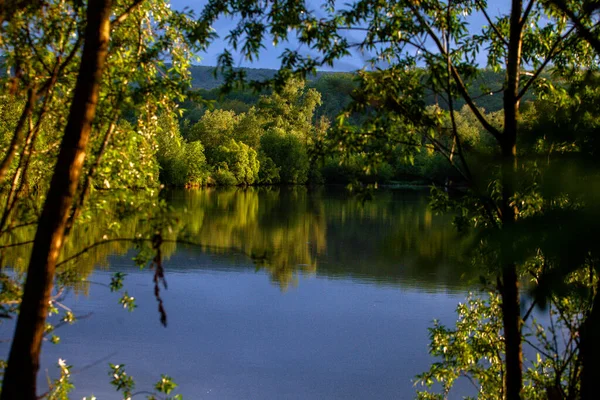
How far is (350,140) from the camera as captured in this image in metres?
4.41

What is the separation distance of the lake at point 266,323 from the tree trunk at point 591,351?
1733mm

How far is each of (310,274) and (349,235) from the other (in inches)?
310

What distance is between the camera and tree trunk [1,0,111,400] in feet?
9.34

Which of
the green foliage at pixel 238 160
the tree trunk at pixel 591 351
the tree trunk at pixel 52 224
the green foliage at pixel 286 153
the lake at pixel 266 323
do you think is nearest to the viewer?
the tree trunk at pixel 591 351

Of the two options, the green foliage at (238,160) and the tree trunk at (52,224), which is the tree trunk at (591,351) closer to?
the tree trunk at (52,224)

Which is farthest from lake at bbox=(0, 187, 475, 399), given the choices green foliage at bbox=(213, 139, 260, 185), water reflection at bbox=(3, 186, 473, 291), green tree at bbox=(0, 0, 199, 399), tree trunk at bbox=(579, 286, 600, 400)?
green foliage at bbox=(213, 139, 260, 185)


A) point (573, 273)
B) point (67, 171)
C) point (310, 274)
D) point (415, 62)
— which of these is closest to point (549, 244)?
point (573, 273)

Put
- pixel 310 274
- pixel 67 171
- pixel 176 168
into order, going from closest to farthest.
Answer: pixel 67 171, pixel 310 274, pixel 176 168

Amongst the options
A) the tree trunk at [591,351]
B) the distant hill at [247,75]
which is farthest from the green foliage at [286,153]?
the tree trunk at [591,351]

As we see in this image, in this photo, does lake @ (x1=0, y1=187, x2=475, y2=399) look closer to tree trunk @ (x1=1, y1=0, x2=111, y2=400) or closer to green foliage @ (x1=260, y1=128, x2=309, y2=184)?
tree trunk @ (x1=1, y1=0, x2=111, y2=400)

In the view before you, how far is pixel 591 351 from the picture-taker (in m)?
1.36

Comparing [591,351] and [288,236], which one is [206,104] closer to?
[591,351]

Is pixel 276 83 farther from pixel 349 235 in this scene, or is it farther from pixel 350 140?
pixel 349 235

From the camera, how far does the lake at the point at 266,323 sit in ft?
30.5
